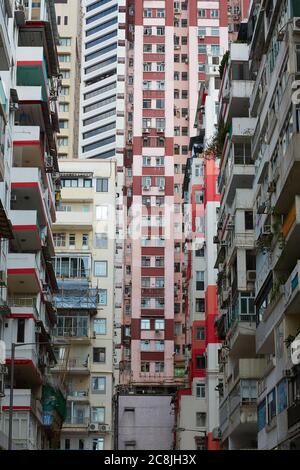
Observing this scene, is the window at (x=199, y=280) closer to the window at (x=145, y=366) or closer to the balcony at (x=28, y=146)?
the window at (x=145, y=366)

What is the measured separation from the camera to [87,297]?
285 ft

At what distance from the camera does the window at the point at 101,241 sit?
8956 cm

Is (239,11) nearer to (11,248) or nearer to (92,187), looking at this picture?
(92,187)

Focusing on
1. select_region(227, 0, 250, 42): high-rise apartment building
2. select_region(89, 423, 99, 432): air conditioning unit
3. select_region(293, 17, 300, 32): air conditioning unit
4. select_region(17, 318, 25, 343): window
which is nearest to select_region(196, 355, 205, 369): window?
select_region(89, 423, 99, 432): air conditioning unit

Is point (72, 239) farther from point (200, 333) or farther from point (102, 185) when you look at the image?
point (200, 333)

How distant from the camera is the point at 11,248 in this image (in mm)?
56062

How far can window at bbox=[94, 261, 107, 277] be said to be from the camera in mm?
89125

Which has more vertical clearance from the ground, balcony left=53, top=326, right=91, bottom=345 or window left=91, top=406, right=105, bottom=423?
balcony left=53, top=326, right=91, bottom=345

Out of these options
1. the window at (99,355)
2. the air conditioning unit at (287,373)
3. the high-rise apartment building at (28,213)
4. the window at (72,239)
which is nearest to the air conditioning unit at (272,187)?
the air conditioning unit at (287,373)

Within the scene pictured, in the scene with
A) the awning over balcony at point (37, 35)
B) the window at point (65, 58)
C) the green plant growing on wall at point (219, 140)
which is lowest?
the green plant growing on wall at point (219, 140)

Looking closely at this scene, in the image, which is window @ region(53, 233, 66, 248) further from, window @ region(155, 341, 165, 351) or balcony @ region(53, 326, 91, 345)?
window @ region(155, 341, 165, 351)

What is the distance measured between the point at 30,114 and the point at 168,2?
221 ft

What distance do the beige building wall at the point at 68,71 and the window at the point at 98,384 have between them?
43547 millimetres
